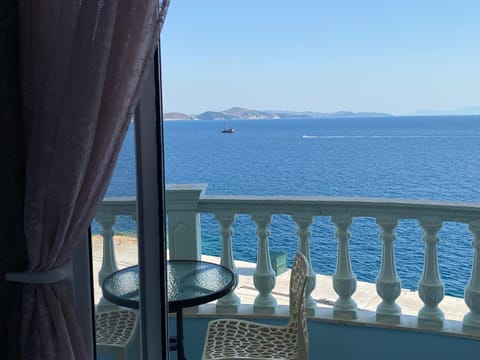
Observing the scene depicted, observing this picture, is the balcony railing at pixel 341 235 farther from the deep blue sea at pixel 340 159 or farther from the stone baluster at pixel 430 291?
the deep blue sea at pixel 340 159

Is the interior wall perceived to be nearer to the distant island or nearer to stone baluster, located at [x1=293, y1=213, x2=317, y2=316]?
stone baluster, located at [x1=293, y1=213, x2=317, y2=316]

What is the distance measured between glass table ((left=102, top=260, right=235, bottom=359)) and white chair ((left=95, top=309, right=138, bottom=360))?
3 centimetres

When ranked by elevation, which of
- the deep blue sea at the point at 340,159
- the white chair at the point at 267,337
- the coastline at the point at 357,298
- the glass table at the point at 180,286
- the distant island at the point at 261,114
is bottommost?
the deep blue sea at the point at 340,159

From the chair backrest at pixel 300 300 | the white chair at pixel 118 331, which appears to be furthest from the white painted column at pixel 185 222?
the white chair at pixel 118 331

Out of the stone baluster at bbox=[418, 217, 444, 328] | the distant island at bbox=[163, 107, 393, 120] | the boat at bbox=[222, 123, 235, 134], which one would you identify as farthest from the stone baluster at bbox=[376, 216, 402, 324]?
the boat at bbox=[222, 123, 235, 134]

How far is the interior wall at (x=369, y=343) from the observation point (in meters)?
2.14

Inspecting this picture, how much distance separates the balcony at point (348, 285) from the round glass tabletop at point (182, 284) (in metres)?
0.37

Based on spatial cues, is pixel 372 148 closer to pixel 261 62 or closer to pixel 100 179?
pixel 261 62

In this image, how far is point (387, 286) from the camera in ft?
7.38

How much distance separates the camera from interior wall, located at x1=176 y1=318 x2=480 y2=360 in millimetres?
2137

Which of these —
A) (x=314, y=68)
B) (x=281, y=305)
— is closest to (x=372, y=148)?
(x=314, y=68)

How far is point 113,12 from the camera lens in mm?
925

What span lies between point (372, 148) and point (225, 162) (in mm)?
9779

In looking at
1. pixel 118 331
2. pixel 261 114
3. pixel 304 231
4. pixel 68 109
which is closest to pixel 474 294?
pixel 304 231
